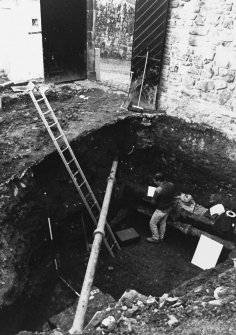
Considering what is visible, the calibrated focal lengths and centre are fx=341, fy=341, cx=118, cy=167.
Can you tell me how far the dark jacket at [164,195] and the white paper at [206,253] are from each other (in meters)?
0.92

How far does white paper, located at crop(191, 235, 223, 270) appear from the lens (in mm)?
6211

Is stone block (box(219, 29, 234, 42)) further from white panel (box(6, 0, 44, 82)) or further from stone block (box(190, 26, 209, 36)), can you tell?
white panel (box(6, 0, 44, 82))

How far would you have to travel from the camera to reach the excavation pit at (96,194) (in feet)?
17.2

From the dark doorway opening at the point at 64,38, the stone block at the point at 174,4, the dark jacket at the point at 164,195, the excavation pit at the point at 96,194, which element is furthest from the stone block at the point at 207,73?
the dark doorway opening at the point at 64,38

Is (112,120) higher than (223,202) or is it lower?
higher

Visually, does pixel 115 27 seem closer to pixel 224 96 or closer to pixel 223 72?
pixel 223 72

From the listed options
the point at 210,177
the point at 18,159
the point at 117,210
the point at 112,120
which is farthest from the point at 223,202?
the point at 18,159

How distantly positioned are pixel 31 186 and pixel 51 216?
70 cm

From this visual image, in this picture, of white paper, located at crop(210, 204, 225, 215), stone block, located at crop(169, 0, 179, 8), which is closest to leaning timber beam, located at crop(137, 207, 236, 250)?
white paper, located at crop(210, 204, 225, 215)

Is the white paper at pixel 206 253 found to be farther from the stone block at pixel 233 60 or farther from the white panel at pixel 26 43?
the white panel at pixel 26 43

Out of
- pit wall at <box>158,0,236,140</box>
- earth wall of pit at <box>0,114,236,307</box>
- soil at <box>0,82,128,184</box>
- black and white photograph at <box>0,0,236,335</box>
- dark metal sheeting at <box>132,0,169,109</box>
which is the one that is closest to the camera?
earth wall of pit at <box>0,114,236,307</box>

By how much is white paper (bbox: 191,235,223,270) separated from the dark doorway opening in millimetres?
5658

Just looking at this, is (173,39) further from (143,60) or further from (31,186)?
(31,186)

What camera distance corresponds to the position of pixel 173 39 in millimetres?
6840
